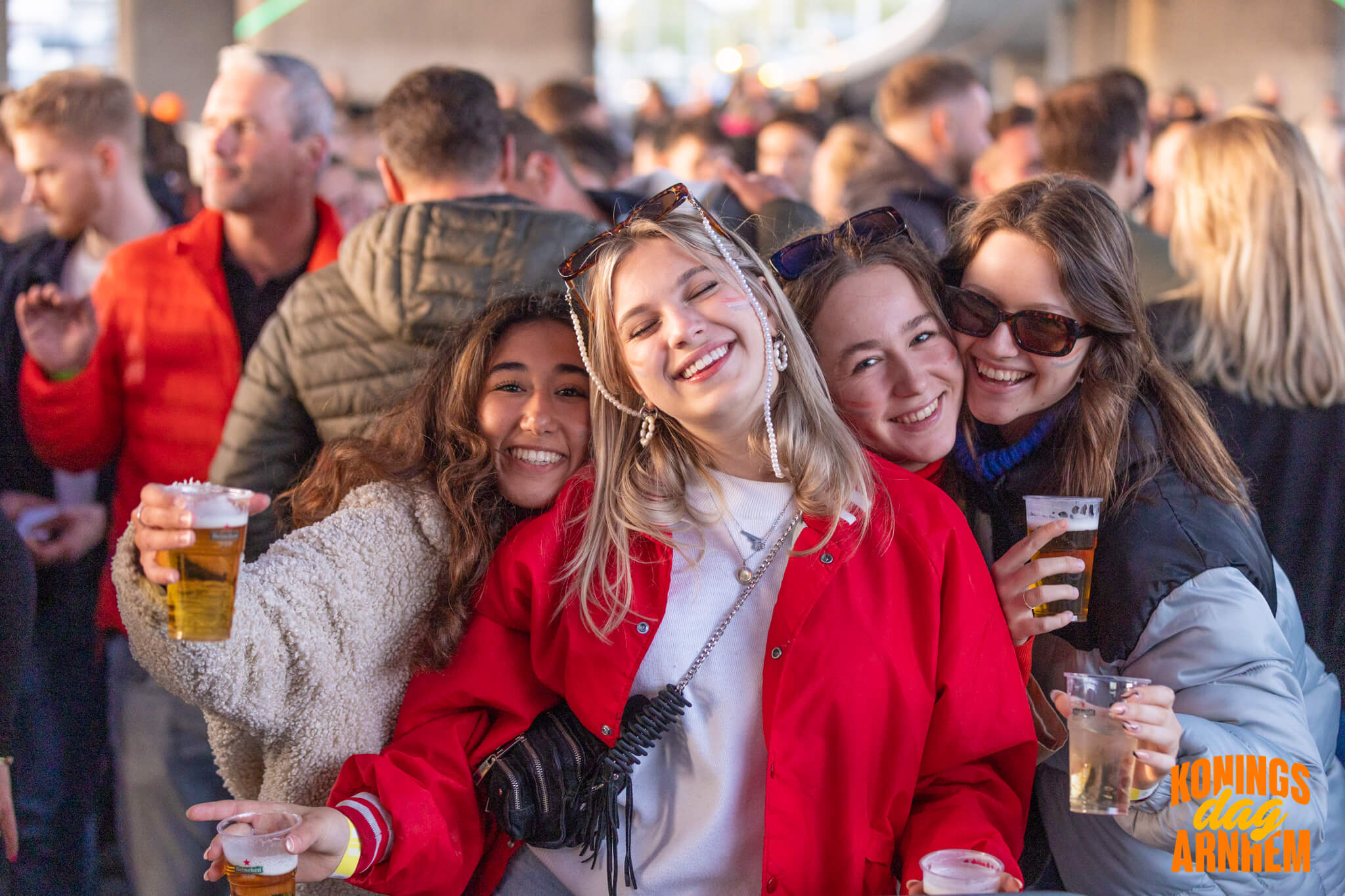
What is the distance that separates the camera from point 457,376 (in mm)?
2578

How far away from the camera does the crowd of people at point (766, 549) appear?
83.4 inches

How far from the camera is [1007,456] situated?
250cm

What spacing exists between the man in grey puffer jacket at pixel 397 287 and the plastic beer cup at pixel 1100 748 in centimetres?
157

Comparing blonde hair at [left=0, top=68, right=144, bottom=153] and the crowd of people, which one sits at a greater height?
blonde hair at [left=0, top=68, right=144, bottom=153]

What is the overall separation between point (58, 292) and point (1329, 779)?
3.61 meters

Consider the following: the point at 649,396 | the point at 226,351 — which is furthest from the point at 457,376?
the point at 226,351

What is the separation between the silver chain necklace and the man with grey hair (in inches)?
75.9

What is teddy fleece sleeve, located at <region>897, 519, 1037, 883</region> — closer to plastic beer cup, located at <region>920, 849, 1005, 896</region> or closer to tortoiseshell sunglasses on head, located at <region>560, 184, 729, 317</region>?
plastic beer cup, located at <region>920, 849, 1005, 896</region>

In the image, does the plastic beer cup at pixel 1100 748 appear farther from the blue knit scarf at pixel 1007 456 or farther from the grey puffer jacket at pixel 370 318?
the grey puffer jacket at pixel 370 318

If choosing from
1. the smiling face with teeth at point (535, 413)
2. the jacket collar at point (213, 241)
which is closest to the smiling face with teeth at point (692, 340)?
→ the smiling face with teeth at point (535, 413)

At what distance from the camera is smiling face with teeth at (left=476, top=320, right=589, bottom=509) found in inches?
98.1

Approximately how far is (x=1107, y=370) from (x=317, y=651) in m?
1.75

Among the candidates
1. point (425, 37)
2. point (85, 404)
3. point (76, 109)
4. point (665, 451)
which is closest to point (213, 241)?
point (85, 404)

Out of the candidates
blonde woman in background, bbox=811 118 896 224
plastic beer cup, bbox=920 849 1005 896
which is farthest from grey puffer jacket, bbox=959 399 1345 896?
blonde woman in background, bbox=811 118 896 224
